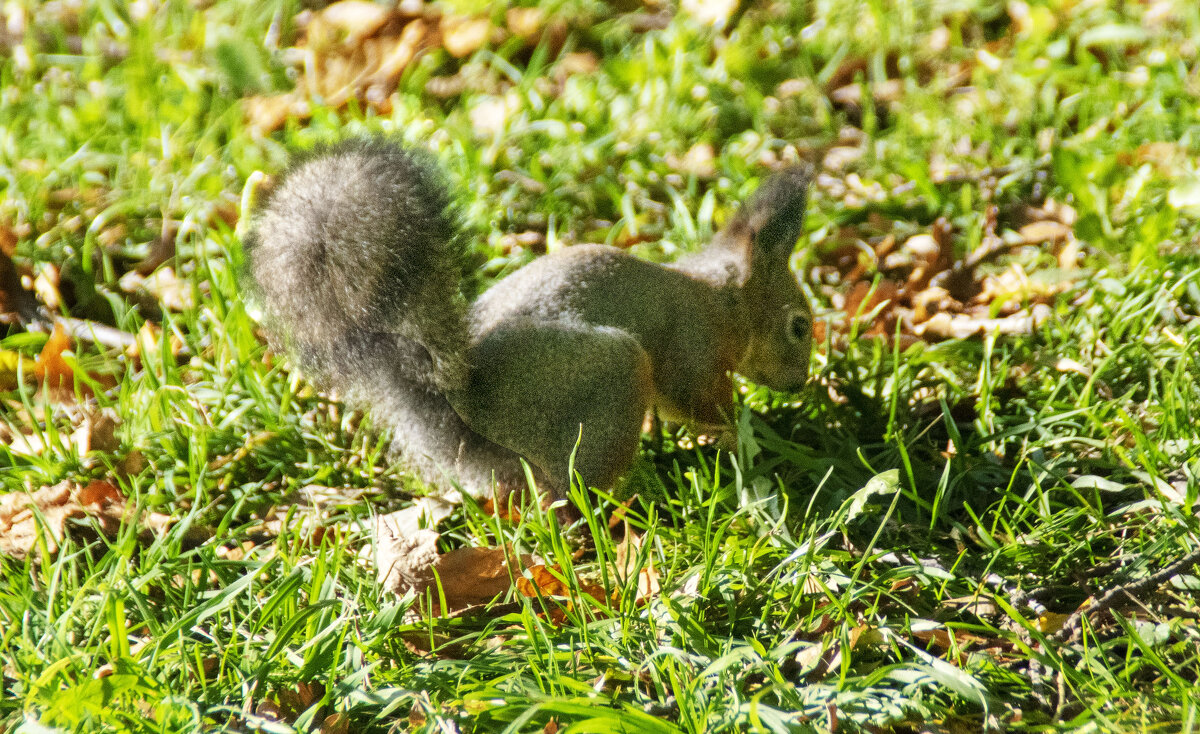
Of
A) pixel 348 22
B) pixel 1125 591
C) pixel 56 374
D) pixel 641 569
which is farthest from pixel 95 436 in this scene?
pixel 348 22

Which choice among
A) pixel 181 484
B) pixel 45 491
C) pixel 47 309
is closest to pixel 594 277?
pixel 181 484

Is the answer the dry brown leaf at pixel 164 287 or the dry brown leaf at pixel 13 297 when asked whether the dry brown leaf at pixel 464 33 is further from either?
the dry brown leaf at pixel 13 297

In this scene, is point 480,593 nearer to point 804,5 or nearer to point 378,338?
point 378,338

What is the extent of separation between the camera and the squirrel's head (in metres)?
2.89

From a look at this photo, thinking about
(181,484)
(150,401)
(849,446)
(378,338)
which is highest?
(378,338)

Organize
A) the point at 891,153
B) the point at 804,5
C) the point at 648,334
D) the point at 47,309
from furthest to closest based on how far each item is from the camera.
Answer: the point at 804,5
the point at 891,153
the point at 47,309
the point at 648,334

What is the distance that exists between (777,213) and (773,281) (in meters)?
0.23

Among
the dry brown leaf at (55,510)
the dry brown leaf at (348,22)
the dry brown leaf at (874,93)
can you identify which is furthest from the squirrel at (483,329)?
the dry brown leaf at (348,22)

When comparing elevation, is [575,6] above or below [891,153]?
above

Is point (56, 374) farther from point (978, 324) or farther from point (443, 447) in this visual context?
point (978, 324)

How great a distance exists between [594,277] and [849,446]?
0.76m

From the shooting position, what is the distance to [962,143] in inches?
147

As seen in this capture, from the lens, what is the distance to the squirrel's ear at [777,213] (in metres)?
2.89

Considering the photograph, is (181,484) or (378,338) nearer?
(378,338)
